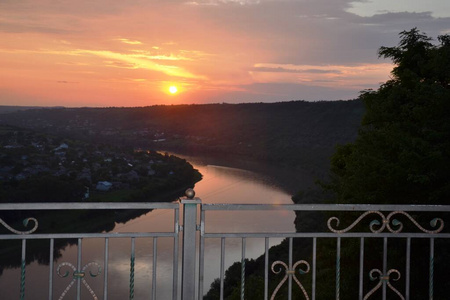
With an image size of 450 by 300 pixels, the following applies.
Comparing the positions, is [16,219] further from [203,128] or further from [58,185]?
[203,128]

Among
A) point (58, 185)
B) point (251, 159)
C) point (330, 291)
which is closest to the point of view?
point (330, 291)

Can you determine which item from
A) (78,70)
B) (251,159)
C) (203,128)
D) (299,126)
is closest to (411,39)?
(78,70)

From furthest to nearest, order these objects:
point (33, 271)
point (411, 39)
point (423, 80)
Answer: point (33, 271) → point (411, 39) → point (423, 80)

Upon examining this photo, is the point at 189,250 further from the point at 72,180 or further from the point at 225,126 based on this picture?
the point at 225,126

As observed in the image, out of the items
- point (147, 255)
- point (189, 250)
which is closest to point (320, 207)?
point (189, 250)

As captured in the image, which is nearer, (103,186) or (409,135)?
(409,135)

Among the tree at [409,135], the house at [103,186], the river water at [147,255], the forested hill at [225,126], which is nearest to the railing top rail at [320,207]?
the tree at [409,135]
